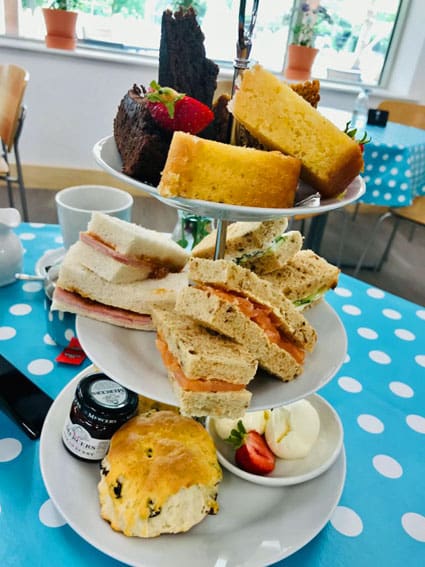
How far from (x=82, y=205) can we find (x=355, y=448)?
0.83 metres

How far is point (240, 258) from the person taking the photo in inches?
30.8

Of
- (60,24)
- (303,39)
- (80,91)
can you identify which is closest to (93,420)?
(80,91)

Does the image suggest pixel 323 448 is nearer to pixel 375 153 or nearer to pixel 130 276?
pixel 130 276

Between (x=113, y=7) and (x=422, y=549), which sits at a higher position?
(x=113, y=7)

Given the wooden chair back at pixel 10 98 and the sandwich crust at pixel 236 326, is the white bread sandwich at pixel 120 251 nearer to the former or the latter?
the sandwich crust at pixel 236 326

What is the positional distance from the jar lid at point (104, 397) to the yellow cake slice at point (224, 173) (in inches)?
14.2

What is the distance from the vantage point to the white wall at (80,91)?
338 centimetres

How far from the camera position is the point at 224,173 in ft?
1.79

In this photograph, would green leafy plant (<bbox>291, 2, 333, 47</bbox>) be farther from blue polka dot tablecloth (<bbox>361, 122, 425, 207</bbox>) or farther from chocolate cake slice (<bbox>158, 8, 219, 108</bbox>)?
chocolate cake slice (<bbox>158, 8, 219, 108</bbox>)

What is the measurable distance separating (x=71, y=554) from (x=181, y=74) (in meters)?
0.68

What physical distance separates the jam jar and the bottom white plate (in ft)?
0.07

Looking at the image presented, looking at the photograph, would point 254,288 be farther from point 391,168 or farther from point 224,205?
point 391,168

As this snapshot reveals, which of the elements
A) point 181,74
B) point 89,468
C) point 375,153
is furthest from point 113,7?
point 89,468

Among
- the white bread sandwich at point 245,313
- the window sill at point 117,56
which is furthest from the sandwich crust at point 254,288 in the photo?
the window sill at point 117,56
